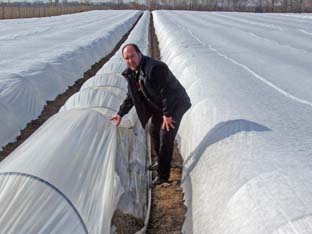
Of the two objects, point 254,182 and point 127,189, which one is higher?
point 254,182

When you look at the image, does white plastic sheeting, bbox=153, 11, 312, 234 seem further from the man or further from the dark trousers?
the man

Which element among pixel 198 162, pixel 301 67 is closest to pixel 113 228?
pixel 198 162

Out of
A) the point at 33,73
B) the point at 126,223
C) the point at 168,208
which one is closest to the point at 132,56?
the point at 126,223

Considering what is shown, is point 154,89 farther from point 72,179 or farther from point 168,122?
point 72,179

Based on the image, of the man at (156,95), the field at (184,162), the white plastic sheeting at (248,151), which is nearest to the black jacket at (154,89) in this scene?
the man at (156,95)

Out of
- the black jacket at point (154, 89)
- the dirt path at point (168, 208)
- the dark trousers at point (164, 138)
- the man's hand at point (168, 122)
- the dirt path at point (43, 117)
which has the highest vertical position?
the black jacket at point (154, 89)

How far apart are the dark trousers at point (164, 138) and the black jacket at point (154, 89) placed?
10 cm

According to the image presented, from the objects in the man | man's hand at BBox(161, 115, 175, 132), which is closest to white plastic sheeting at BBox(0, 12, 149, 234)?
the man

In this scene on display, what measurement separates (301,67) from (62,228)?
23.9 feet

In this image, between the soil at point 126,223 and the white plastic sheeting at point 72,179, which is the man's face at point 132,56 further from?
the soil at point 126,223

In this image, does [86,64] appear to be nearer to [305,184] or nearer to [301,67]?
[301,67]

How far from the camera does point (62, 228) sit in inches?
109

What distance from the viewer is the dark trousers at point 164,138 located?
195 inches

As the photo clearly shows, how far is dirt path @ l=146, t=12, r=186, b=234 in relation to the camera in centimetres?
467
